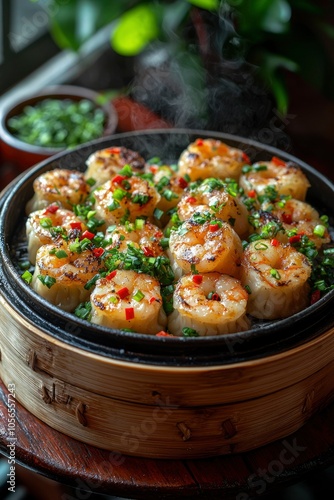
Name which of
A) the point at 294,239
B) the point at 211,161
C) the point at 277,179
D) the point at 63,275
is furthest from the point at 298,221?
the point at 63,275

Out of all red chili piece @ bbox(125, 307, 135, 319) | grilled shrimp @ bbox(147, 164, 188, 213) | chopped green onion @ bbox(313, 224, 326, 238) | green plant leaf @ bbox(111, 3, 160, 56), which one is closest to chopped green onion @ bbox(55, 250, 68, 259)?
red chili piece @ bbox(125, 307, 135, 319)

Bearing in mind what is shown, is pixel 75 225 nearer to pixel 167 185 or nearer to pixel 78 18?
pixel 167 185

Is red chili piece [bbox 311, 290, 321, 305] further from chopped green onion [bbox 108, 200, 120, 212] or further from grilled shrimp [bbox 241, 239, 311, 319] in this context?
chopped green onion [bbox 108, 200, 120, 212]

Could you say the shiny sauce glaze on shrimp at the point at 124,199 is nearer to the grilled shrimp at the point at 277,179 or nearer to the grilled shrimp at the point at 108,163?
the grilled shrimp at the point at 108,163

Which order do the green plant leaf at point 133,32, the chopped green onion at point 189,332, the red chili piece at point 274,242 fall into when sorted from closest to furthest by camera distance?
the chopped green onion at point 189,332 < the red chili piece at point 274,242 < the green plant leaf at point 133,32

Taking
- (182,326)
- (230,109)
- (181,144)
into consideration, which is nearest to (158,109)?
(230,109)

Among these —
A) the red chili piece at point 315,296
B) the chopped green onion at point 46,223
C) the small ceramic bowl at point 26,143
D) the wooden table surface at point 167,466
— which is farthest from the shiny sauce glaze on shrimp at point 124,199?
the small ceramic bowl at point 26,143
